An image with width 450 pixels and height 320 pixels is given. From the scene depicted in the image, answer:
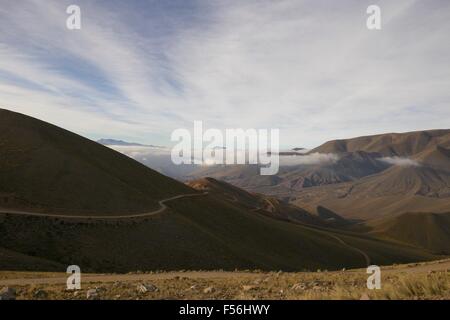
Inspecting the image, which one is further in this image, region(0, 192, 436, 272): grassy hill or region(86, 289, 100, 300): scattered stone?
region(0, 192, 436, 272): grassy hill

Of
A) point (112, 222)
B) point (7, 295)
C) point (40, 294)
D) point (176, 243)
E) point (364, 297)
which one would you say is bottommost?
point (176, 243)

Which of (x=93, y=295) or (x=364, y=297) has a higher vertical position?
(x=364, y=297)

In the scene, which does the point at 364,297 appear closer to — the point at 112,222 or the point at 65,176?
the point at 112,222

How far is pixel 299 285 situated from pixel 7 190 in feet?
192

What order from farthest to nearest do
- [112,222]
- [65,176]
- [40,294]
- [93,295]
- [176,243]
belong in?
[65,176]
[176,243]
[112,222]
[40,294]
[93,295]

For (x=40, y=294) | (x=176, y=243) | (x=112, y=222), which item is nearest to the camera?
(x=40, y=294)

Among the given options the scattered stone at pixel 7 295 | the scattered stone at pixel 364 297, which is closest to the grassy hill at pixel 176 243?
→ the scattered stone at pixel 7 295

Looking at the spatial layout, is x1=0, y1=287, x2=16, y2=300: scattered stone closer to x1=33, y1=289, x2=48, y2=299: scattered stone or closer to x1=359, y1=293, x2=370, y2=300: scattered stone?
x1=33, y1=289, x2=48, y2=299: scattered stone

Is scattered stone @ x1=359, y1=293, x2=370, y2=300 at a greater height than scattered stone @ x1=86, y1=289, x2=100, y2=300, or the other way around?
scattered stone @ x1=359, y1=293, x2=370, y2=300

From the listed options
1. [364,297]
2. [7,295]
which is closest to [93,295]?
[7,295]

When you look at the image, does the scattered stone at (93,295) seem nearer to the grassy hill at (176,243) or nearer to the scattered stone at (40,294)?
the scattered stone at (40,294)

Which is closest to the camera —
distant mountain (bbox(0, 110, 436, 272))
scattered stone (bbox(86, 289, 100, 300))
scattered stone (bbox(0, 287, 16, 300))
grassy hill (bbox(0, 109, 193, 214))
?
scattered stone (bbox(0, 287, 16, 300))

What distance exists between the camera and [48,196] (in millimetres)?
65750

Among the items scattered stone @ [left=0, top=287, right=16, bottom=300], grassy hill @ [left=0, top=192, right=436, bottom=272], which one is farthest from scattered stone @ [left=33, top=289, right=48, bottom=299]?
grassy hill @ [left=0, top=192, right=436, bottom=272]
